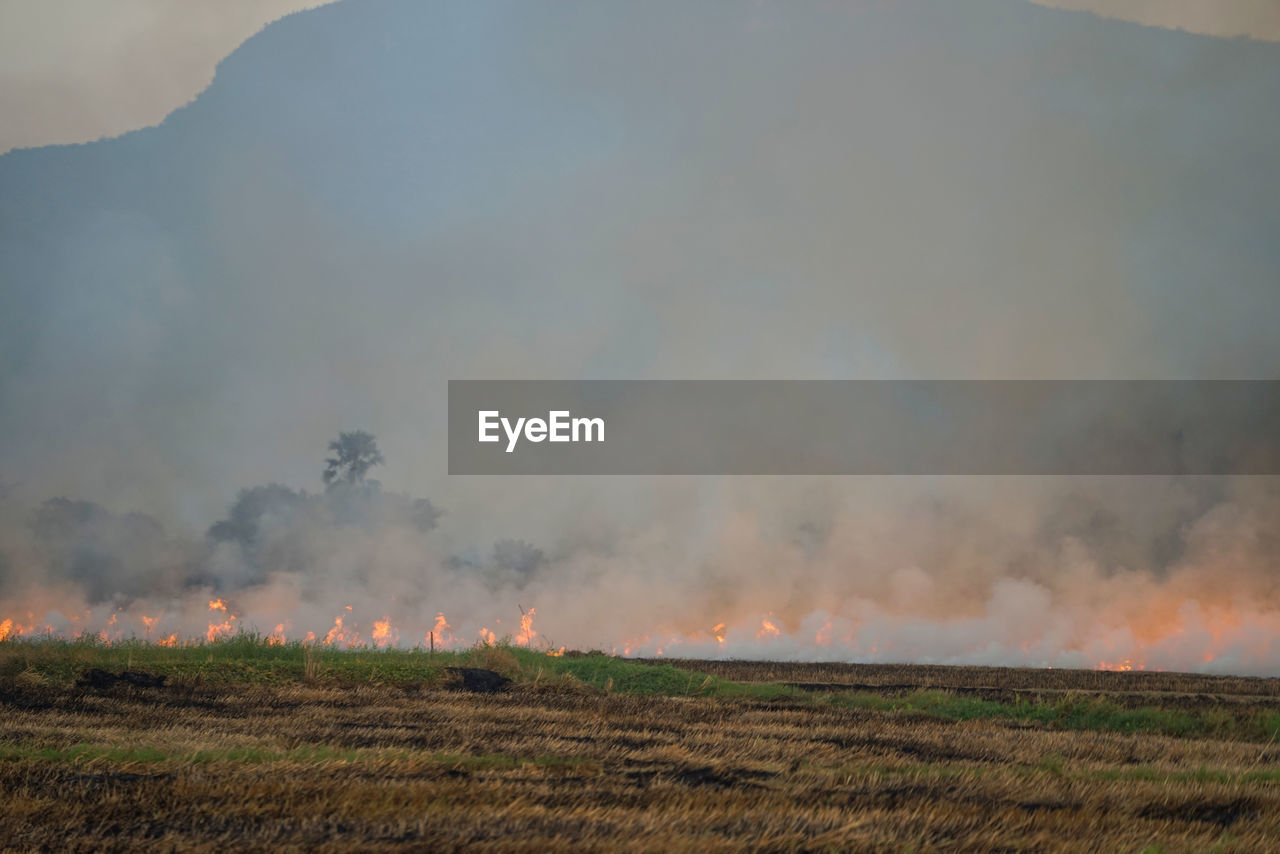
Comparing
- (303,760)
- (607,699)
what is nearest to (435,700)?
(607,699)

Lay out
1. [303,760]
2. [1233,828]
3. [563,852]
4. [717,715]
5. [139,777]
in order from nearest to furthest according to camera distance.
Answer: [563,852] < [1233,828] < [139,777] < [303,760] < [717,715]

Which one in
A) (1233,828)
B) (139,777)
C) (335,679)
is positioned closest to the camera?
(1233,828)

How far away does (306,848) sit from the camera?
28.7 ft

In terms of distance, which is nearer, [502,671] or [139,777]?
[139,777]

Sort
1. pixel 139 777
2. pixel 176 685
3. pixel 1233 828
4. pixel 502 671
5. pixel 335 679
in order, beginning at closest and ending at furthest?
pixel 1233 828 < pixel 139 777 < pixel 176 685 < pixel 335 679 < pixel 502 671

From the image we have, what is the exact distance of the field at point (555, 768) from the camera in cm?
984

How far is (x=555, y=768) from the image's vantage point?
1455cm

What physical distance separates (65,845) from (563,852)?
4462mm

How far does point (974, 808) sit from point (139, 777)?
33.6ft

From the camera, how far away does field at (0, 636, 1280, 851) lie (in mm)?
9844

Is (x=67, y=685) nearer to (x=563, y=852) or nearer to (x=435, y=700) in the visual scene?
(x=435, y=700)

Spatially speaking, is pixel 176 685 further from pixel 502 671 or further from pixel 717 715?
pixel 717 715

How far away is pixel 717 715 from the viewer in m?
24.5

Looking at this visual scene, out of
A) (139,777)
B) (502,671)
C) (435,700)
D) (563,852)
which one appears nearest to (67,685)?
(435,700)
